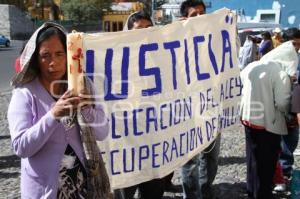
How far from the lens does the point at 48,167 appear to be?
222cm

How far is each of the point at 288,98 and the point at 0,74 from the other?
14.0 m

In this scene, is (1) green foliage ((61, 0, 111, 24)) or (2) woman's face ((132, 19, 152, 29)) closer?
(2) woman's face ((132, 19, 152, 29))

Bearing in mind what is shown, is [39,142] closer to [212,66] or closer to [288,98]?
[212,66]

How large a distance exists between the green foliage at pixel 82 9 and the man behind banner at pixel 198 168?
2199 inches

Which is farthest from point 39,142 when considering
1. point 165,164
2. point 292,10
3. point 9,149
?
point 292,10

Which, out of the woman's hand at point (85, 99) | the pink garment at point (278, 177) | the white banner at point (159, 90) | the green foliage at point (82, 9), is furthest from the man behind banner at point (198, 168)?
the green foliage at point (82, 9)

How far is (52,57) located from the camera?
224cm

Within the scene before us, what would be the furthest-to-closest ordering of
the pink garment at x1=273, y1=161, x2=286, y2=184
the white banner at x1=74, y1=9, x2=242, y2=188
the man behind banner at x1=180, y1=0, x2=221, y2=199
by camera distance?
the pink garment at x1=273, y1=161, x2=286, y2=184, the man behind banner at x1=180, y1=0, x2=221, y2=199, the white banner at x1=74, y1=9, x2=242, y2=188

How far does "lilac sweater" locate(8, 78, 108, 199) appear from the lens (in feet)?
7.05

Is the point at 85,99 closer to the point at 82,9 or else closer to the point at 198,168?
the point at 198,168

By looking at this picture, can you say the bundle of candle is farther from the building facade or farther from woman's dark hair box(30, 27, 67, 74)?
the building facade

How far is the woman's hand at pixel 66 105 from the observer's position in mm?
2051

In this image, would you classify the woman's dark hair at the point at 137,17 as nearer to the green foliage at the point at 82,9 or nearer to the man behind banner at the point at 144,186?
the man behind banner at the point at 144,186

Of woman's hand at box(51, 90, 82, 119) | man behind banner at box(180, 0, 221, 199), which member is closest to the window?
man behind banner at box(180, 0, 221, 199)
